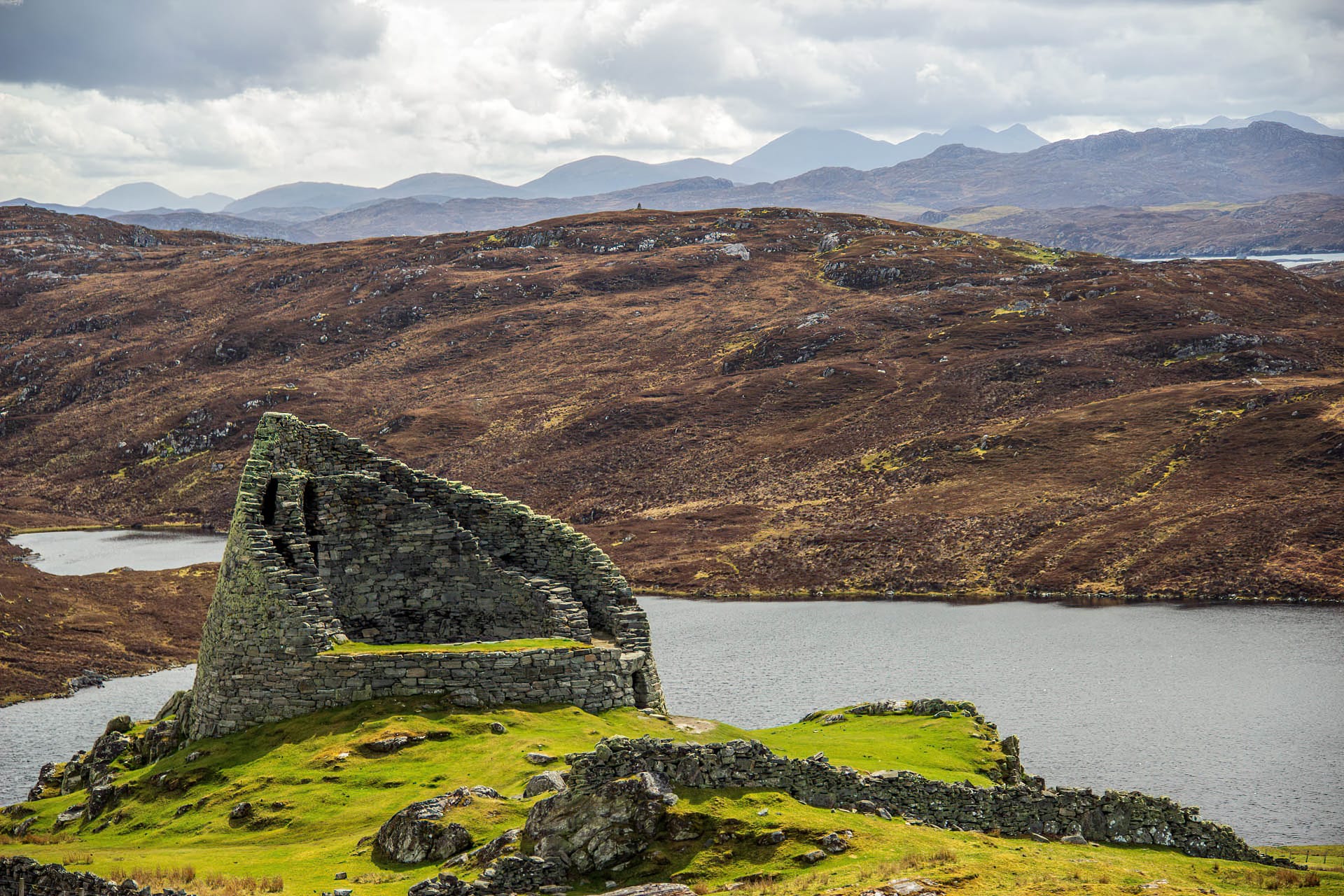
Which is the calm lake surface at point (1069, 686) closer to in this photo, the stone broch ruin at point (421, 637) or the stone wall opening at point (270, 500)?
the stone broch ruin at point (421, 637)

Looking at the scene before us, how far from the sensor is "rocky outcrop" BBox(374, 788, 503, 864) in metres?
20.9

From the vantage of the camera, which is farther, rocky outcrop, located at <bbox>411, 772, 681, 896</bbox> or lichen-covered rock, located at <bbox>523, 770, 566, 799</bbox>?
lichen-covered rock, located at <bbox>523, 770, 566, 799</bbox>

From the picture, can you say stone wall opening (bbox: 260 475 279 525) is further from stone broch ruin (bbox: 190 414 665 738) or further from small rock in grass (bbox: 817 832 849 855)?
small rock in grass (bbox: 817 832 849 855)

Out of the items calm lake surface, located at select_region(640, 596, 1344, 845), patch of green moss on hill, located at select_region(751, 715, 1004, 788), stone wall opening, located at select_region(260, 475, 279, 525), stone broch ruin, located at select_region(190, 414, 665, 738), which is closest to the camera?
patch of green moss on hill, located at select_region(751, 715, 1004, 788)

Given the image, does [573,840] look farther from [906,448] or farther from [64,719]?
[906,448]

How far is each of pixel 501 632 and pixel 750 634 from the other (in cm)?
5947

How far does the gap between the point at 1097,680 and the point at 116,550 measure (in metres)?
114

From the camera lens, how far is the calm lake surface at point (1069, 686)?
51.8 m

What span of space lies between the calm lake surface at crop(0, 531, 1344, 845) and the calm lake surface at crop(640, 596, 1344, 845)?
0.54 ft

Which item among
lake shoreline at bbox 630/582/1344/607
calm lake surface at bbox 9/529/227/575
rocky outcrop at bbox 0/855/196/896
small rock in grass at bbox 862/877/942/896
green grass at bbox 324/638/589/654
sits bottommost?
calm lake surface at bbox 9/529/227/575

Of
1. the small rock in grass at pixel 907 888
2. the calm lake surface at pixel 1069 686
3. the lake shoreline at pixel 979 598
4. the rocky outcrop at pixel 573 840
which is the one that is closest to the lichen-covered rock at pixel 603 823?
the rocky outcrop at pixel 573 840

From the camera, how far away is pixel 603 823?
19328 mm

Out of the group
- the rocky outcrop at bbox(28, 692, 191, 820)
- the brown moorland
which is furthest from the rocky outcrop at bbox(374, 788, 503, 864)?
the brown moorland

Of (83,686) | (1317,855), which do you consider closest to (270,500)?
(1317,855)
